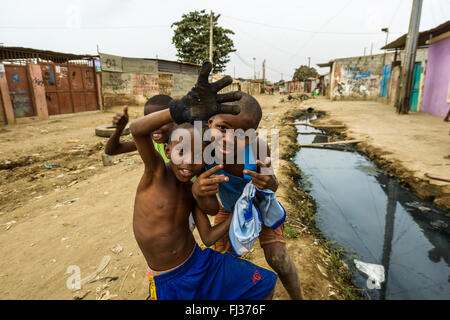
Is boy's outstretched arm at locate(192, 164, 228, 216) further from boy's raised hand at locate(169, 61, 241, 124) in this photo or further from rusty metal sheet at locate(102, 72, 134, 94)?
rusty metal sheet at locate(102, 72, 134, 94)

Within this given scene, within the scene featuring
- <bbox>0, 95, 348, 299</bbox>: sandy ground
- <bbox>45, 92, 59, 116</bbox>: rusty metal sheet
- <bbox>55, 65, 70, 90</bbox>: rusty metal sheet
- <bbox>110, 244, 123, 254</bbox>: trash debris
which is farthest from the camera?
<bbox>55, 65, 70, 90</bbox>: rusty metal sheet

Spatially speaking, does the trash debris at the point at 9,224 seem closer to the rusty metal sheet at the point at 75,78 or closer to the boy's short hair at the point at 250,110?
the boy's short hair at the point at 250,110

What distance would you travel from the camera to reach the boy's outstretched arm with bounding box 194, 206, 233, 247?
4.78 ft

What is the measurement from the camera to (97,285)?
7.03 ft

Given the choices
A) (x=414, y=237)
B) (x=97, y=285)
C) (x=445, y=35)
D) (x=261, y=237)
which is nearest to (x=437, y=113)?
(x=445, y=35)

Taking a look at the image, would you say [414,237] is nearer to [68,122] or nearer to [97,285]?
[97,285]

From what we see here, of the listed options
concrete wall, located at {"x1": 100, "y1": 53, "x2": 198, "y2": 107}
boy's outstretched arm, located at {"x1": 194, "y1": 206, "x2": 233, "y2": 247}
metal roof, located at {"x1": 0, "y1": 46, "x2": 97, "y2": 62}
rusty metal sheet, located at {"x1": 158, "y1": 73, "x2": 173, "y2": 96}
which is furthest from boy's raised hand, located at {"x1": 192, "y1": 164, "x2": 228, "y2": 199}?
rusty metal sheet, located at {"x1": 158, "y1": 73, "x2": 173, "y2": 96}

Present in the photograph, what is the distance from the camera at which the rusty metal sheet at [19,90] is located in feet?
32.1

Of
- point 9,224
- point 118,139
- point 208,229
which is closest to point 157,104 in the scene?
point 118,139

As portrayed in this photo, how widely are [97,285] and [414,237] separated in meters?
3.50

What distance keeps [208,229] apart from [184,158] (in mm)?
480

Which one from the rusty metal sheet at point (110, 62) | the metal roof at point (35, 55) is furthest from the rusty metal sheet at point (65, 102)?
the rusty metal sheet at point (110, 62)

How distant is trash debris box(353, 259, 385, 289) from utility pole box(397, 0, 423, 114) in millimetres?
11266

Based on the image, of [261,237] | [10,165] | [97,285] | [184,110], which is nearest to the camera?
[184,110]
